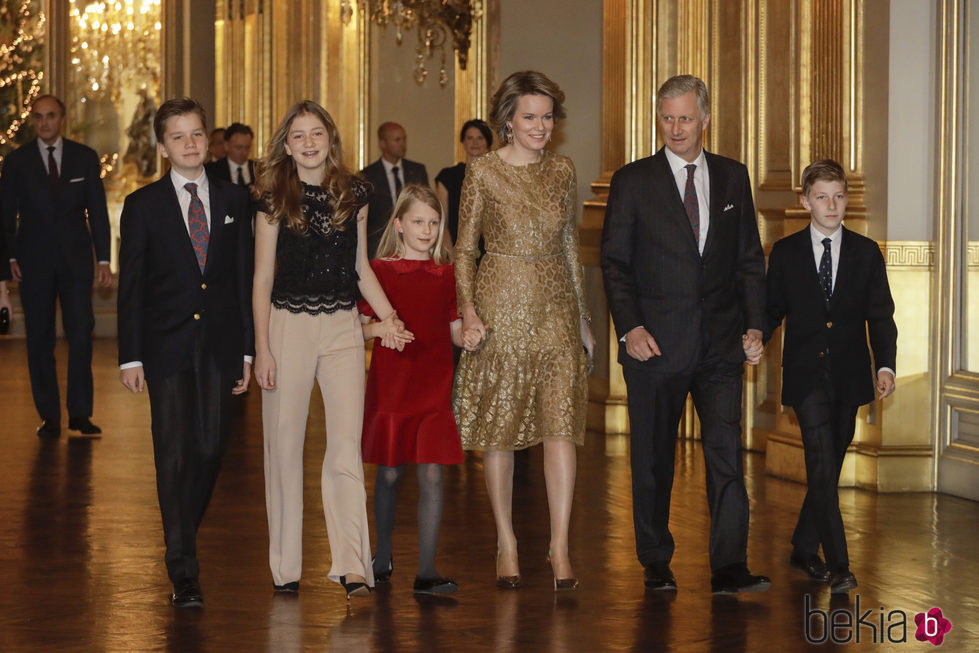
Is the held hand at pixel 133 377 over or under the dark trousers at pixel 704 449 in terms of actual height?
over

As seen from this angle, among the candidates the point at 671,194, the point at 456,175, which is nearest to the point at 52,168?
the point at 456,175

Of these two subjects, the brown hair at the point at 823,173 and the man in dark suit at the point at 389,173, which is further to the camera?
the man in dark suit at the point at 389,173

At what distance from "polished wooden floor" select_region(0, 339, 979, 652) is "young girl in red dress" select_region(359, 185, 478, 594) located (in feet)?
0.74

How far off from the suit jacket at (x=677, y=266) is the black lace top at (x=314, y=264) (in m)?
0.84

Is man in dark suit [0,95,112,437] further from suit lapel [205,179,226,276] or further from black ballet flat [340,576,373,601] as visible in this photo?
black ballet flat [340,576,373,601]

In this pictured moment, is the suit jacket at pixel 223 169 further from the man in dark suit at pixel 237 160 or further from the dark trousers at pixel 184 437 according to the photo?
the dark trousers at pixel 184 437

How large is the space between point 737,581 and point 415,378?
3.96ft

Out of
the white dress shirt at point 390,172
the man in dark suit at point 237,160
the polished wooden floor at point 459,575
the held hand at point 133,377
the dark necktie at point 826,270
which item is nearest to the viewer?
the polished wooden floor at point 459,575

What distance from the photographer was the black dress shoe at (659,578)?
16.0 ft

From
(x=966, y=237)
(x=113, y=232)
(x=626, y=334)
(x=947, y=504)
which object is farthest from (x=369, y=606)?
(x=113, y=232)

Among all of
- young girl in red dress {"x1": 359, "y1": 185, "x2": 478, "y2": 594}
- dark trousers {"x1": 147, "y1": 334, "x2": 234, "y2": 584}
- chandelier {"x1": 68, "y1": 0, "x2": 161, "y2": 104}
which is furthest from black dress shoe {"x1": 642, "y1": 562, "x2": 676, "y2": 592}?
chandelier {"x1": 68, "y1": 0, "x2": 161, "y2": 104}

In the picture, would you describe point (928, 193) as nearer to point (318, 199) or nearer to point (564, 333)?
point (564, 333)

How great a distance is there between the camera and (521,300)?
485cm

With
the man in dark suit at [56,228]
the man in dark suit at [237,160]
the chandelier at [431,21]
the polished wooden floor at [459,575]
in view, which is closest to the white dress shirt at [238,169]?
the man in dark suit at [237,160]
